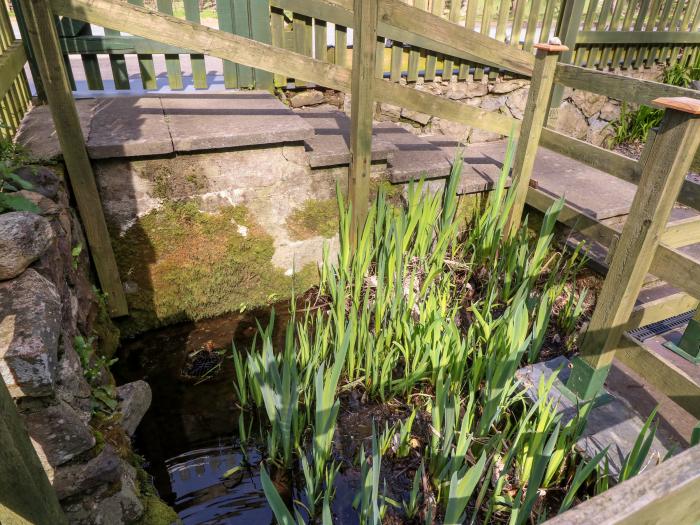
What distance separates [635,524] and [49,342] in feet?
4.53

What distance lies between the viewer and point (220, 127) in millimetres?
2625

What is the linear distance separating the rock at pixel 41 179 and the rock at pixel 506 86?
3.47 metres

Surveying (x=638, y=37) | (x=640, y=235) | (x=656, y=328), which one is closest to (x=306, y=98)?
(x=640, y=235)

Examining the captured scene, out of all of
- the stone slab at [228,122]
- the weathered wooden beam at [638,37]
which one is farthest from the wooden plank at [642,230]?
the weathered wooden beam at [638,37]

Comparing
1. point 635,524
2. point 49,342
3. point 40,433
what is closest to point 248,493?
point 40,433

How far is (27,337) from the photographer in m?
1.24

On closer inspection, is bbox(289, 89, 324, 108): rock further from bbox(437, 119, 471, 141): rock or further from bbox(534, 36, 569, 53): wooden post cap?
bbox(534, 36, 569, 53): wooden post cap

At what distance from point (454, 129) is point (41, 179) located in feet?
10.2

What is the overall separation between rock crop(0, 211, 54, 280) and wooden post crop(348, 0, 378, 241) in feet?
4.99

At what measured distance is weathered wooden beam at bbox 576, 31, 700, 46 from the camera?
164 inches

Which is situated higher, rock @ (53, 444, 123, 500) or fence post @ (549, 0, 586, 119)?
fence post @ (549, 0, 586, 119)

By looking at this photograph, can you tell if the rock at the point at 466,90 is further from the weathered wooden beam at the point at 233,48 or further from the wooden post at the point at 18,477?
the wooden post at the point at 18,477

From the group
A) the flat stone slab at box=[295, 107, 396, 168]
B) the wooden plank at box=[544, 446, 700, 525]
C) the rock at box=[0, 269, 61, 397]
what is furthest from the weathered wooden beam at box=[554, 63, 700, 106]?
the rock at box=[0, 269, 61, 397]

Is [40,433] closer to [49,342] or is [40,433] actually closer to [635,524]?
[49,342]
